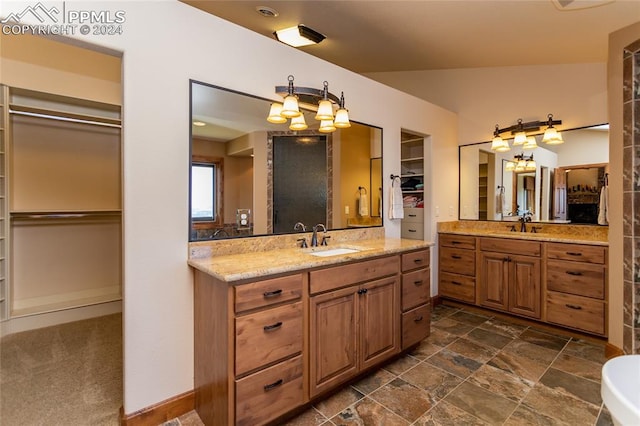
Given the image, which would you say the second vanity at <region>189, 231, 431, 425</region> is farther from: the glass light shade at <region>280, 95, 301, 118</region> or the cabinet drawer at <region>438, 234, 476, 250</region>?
→ the cabinet drawer at <region>438, 234, 476, 250</region>

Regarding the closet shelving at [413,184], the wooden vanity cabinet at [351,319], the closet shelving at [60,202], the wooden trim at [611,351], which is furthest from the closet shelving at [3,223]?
the wooden trim at [611,351]

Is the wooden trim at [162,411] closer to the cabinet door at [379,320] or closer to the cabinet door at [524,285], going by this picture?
the cabinet door at [379,320]

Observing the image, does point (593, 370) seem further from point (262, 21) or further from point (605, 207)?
point (262, 21)

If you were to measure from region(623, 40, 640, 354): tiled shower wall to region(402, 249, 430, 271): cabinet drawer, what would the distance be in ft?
4.80

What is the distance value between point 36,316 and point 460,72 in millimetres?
5630

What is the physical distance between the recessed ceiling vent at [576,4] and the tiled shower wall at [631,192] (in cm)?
41

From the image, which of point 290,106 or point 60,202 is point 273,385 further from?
point 60,202

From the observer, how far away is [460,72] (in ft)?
13.4

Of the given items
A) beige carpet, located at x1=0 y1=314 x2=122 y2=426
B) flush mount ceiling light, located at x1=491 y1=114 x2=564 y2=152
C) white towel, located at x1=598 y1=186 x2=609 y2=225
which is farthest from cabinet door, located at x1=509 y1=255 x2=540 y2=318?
beige carpet, located at x1=0 y1=314 x2=122 y2=426

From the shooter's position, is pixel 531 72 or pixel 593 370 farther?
pixel 531 72

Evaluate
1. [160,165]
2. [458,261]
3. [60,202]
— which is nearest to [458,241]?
[458,261]

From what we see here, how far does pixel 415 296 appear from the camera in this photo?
2584mm

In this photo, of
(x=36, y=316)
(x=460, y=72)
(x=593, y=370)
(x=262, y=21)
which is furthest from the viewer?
(x=460, y=72)

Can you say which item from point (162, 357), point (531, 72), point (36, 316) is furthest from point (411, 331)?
point (36, 316)
